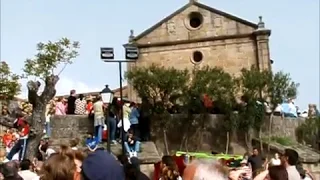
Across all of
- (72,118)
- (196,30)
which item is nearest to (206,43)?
(196,30)

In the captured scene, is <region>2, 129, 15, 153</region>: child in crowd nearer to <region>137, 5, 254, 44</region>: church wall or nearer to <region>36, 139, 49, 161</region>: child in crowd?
<region>36, 139, 49, 161</region>: child in crowd

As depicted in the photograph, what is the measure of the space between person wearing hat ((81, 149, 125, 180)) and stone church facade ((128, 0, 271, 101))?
85.3 ft

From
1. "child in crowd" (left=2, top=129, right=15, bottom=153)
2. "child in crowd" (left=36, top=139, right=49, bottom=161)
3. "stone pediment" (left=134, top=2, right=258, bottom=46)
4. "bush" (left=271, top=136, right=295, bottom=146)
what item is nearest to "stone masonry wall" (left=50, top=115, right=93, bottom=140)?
"child in crowd" (left=2, top=129, right=15, bottom=153)

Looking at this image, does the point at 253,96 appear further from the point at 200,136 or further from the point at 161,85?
the point at 161,85

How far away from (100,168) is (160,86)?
18.7m

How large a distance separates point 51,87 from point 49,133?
2559 millimetres

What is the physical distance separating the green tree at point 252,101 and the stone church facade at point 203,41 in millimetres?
6364

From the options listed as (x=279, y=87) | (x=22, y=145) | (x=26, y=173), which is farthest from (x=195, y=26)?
(x=26, y=173)

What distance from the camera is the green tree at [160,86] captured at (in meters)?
22.3

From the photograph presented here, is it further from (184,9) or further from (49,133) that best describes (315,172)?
(184,9)

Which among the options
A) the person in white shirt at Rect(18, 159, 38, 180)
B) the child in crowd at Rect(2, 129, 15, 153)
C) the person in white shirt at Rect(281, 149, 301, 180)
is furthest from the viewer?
the child in crowd at Rect(2, 129, 15, 153)

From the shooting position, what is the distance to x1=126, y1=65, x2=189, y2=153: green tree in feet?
73.0

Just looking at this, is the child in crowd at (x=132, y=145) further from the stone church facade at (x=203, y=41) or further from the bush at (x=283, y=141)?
the stone church facade at (x=203, y=41)

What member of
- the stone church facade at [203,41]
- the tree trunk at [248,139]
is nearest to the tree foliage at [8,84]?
the stone church facade at [203,41]
